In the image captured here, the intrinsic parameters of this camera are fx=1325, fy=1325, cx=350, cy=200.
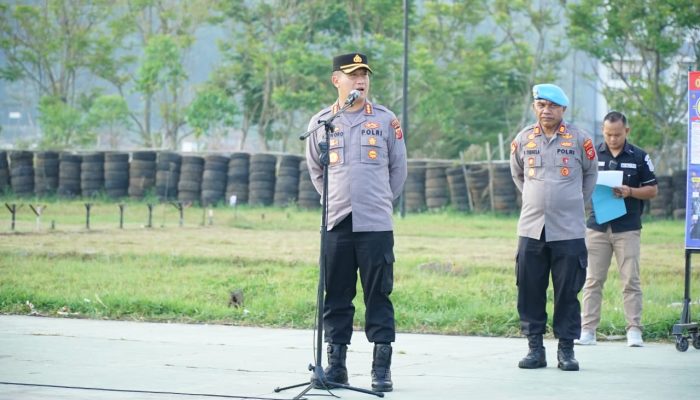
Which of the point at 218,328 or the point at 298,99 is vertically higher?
the point at 298,99

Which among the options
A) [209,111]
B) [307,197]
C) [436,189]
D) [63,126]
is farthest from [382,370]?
[63,126]

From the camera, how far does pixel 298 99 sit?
46844mm

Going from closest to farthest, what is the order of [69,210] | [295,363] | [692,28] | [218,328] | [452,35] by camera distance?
1. [295,363]
2. [218,328]
3. [69,210]
4. [692,28]
5. [452,35]

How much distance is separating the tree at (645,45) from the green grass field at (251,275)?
13205mm

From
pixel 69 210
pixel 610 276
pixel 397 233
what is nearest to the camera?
pixel 610 276

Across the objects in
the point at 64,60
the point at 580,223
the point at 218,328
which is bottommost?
the point at 218,328

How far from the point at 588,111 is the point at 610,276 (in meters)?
77.8

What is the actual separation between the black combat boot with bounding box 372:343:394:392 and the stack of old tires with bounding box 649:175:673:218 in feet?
90.0

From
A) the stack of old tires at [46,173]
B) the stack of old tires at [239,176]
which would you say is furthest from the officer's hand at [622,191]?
the stack of old tires at [46,173]

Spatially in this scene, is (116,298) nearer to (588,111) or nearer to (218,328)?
(218,328)

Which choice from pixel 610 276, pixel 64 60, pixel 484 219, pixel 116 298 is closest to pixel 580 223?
pixel 116 298

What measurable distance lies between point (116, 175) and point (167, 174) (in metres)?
1.44

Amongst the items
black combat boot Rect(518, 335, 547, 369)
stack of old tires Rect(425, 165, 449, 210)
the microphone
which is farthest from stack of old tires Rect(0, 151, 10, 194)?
the microphone

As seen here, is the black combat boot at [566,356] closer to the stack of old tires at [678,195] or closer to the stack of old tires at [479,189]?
the stack of old tires at [678,195]
